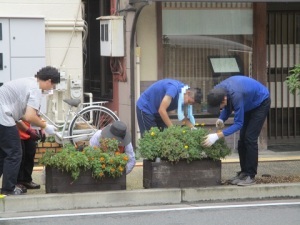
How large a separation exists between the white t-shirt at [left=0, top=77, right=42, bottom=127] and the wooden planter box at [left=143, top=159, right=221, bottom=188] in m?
1.77

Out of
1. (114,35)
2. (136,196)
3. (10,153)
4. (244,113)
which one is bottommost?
(136,196)

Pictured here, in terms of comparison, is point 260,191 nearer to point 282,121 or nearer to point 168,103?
point 168,103

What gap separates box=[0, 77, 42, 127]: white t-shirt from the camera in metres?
9.08

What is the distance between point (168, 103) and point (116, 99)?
14.1ft

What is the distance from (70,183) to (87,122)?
3.07 metres

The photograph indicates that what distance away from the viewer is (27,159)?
9.85 m

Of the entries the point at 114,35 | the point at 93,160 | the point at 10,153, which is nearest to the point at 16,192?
the point at 10,153

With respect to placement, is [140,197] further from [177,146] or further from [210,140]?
[210,140]

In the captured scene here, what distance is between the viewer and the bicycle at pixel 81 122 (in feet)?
39.5

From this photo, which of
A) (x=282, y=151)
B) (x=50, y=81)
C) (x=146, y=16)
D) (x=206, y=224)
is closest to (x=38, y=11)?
(x=146, y=16)

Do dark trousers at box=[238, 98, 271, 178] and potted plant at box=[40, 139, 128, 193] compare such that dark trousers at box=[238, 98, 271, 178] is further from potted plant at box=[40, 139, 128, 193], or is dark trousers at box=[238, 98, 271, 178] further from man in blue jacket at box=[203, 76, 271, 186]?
potted plant at box=[40, 139, 128, 193]

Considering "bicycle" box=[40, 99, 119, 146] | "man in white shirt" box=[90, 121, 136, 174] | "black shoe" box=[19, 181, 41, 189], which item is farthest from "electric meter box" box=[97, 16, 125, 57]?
"black shoe" box=[19, 181, 41, 189]

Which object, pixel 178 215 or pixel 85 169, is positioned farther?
pixel 85 169

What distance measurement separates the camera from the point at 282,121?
14.5m
